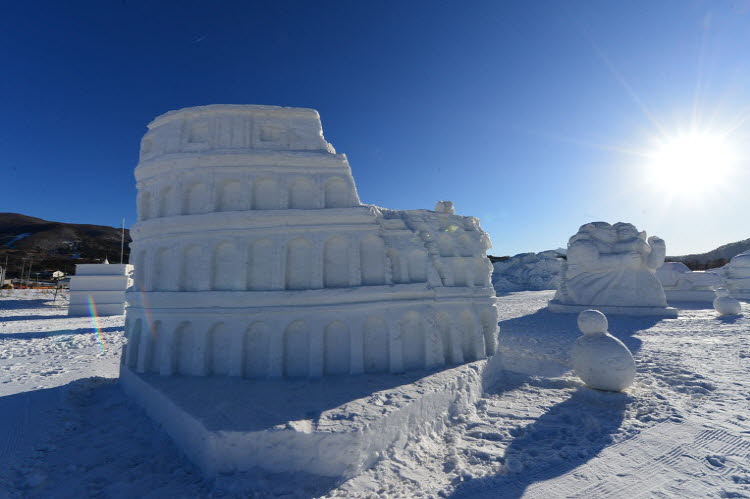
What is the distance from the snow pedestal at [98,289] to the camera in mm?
21688

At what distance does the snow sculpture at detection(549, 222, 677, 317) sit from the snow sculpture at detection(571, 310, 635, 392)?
37.2 ft

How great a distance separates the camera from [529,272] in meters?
37.1

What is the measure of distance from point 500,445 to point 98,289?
26.3 meters

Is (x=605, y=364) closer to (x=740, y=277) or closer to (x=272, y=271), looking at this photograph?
(x=272, y=271)

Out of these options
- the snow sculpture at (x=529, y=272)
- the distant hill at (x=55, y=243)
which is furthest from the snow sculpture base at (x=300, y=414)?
the distant hill at (x=55, y=243)

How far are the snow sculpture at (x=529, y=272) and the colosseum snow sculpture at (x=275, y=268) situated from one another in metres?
30.7

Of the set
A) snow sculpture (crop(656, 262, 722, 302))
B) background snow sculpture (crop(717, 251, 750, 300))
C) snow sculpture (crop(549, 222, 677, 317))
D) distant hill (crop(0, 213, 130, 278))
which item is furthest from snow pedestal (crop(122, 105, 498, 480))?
distant hill (crop(0, 213, 130, 278))

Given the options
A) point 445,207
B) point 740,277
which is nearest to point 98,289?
point 445,207

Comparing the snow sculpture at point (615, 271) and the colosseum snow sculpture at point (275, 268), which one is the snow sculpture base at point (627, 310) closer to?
the snow sculpture at point (615, 271)

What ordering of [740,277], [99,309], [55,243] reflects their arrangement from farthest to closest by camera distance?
1. [55,243]
2. [99,309]
3. [740,277]

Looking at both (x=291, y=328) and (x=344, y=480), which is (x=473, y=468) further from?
(x=291, y=328)

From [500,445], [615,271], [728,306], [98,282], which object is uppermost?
[615,271]

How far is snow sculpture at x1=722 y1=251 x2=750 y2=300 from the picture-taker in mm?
21594

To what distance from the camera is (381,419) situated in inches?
179
